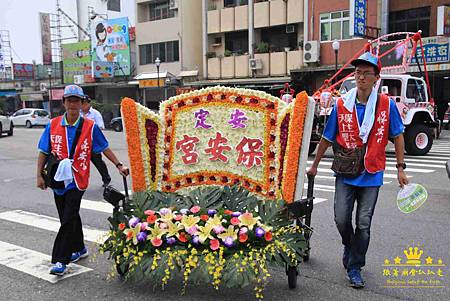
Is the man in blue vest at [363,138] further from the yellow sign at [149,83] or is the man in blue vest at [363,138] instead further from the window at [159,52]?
the window at [159,52]

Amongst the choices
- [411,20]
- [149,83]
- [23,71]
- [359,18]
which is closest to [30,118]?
[149,83]

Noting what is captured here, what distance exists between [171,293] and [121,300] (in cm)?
41

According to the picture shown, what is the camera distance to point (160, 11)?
1324 inches

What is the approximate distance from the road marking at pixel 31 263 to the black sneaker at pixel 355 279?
→ 8.02 feet

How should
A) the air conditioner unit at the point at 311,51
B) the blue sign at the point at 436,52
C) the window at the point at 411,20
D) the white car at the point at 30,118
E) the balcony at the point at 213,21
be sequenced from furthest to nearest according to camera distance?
1. the white car at the point at 30,118
2. the balcony at the point at 213,21
3. the air conditioner unit at the point at 311,51
4. the window at the point at 411,20
5. the blue sign at the point at 436,52

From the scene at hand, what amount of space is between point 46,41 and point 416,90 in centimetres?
3635

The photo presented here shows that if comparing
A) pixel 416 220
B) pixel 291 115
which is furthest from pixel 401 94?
pixel 291 115

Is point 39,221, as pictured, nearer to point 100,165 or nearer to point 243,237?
point 100,165

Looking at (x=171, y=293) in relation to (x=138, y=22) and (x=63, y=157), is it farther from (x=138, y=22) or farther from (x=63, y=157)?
(x=138, y=22)

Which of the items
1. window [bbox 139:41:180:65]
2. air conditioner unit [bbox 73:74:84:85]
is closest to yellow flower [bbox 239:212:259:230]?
window [bbox 139:41:180:65]

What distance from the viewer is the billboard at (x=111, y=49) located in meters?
34.2

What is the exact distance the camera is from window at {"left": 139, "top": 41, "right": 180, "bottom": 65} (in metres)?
31.9

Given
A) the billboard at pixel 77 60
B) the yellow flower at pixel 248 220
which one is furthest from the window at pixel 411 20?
the billboard at pixel 77 60

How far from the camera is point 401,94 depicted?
1288cm
